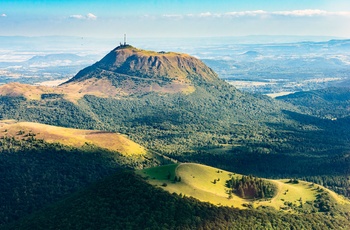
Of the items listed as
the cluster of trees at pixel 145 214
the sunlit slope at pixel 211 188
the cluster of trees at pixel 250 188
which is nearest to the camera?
the cluster of trees at pixel 145 214

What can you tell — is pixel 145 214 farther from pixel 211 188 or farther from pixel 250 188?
pixel 250 188

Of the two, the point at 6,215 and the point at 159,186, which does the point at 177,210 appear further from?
the point at 6,215

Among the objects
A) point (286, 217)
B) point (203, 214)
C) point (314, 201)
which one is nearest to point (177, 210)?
point (203, 214)

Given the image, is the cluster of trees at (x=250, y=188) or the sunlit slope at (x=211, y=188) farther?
the cluster of trees at (x=250, y=188)

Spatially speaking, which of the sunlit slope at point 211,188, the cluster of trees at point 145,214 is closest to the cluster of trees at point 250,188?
the sunlit slope at point 211,188

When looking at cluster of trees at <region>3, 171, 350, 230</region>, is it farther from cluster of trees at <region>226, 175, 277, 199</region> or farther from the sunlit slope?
cluster of trees at <region>226, 175, 277, 199</region>

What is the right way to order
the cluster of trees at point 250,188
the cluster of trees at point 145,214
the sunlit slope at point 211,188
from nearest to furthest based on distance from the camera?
1. the cluster of trees at point 145,214
2. the sunlit slope at point 211,188
3. the cluster of trees at point 250,188

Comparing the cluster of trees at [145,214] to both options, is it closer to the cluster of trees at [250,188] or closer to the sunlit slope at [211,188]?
the sunlit slope at [211,188]
